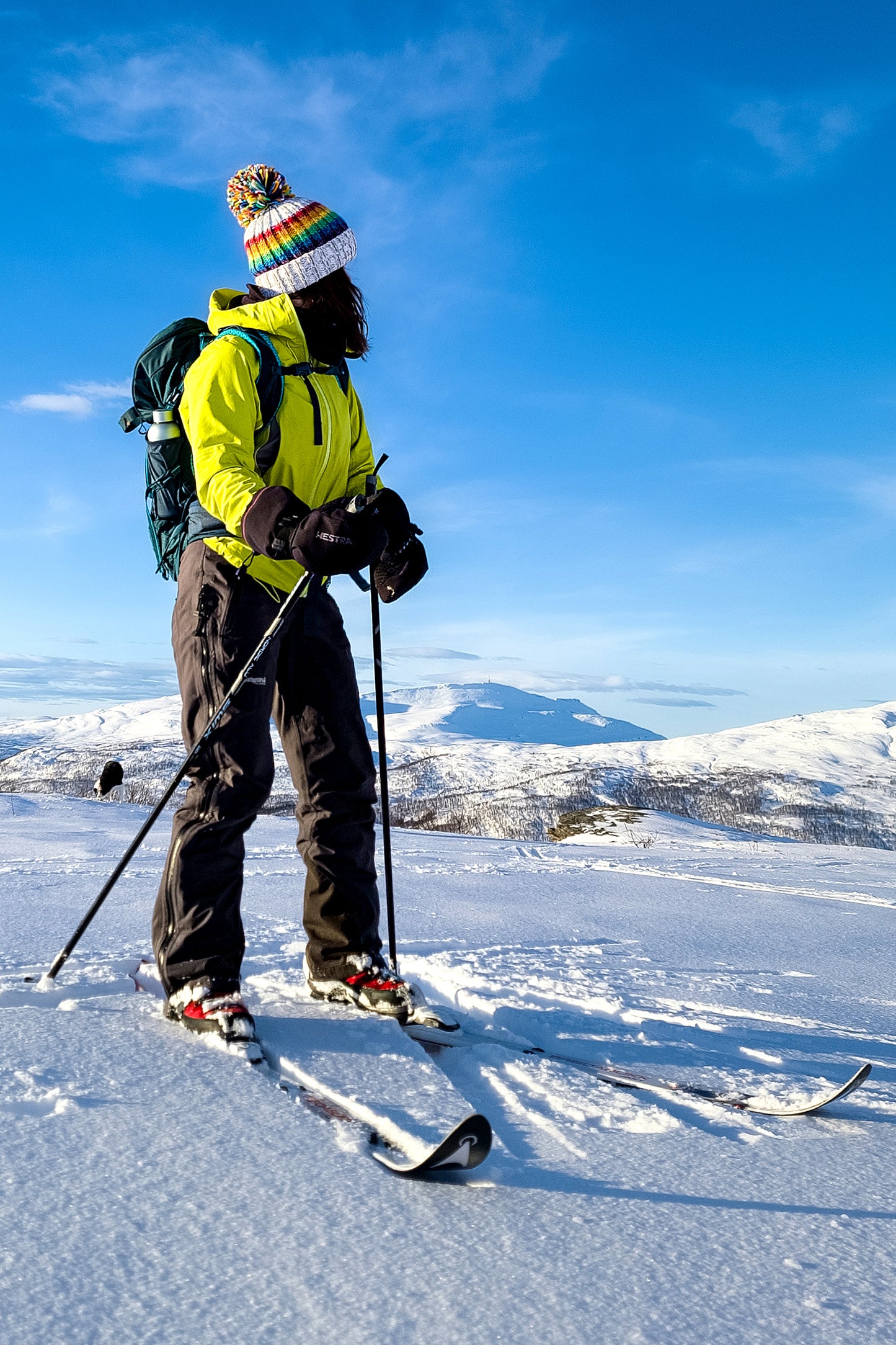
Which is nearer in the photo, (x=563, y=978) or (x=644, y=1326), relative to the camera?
→ (x=644, y=1326)

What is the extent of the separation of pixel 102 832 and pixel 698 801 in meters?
50.5

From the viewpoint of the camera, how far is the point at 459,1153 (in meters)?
1.44

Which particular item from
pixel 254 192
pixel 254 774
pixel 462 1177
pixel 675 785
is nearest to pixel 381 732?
pixel 254 774

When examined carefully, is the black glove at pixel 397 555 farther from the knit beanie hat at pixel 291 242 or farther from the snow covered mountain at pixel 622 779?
the snow covered mountain at pixel 622 779

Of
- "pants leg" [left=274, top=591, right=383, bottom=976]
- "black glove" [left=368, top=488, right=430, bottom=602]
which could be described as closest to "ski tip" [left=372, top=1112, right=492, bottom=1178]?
"pants leg" [left=274, top=591, right=383, bottom=976]

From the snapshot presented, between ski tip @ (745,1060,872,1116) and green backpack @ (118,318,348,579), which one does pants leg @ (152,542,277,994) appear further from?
ski tip @ (745,1060,872,1116)

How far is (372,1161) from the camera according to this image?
1524 mm

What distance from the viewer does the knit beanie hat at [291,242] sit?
2977 mm

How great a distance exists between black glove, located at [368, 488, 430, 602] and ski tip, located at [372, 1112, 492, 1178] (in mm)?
1898

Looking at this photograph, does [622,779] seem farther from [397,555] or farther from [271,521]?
[271,521]

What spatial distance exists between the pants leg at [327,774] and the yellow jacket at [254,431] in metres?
0.24

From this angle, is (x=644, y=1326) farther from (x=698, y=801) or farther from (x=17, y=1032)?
(x=698, y=801)

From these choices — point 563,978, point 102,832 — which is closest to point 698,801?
point 102,832

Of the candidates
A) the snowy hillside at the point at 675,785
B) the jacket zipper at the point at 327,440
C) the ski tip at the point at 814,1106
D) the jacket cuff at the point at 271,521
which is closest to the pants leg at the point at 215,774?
the jacket cuff at the point at 271,521
